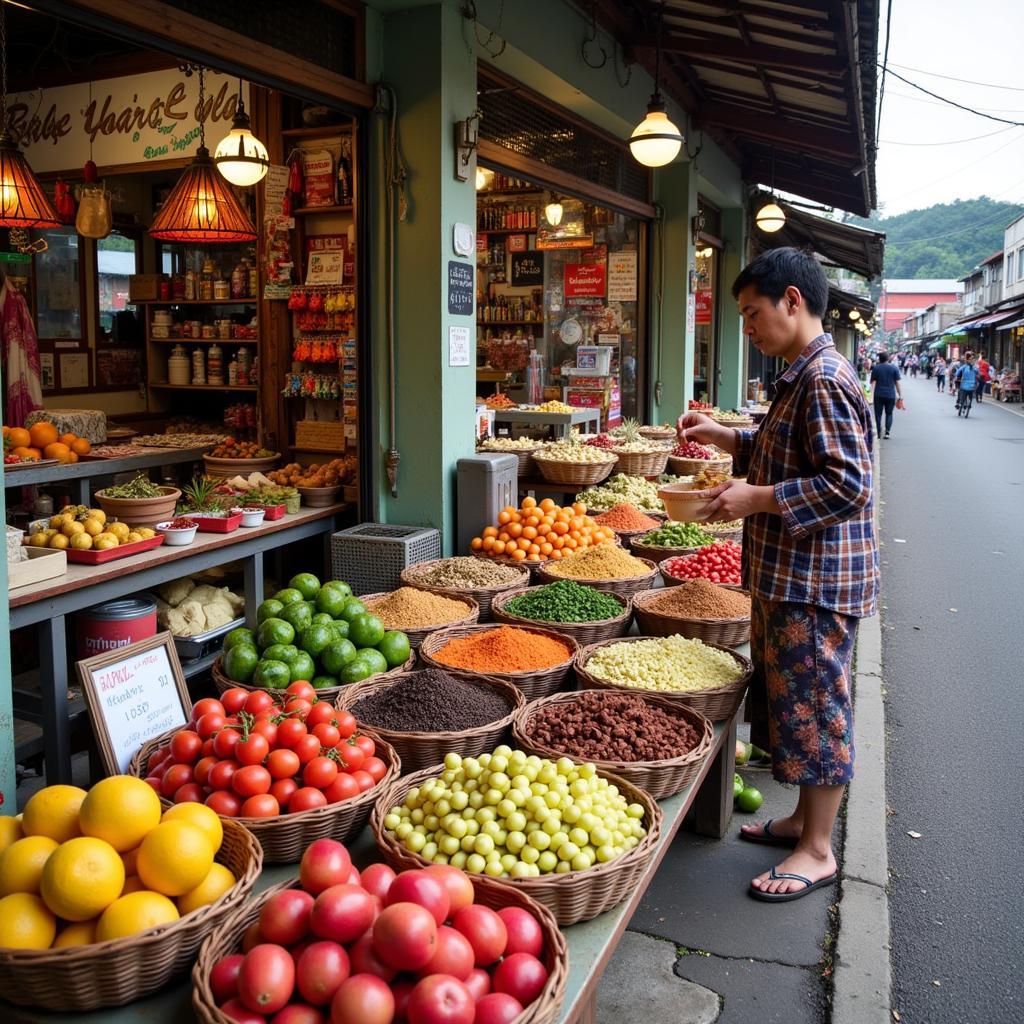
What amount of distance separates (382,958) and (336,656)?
6.41 ft

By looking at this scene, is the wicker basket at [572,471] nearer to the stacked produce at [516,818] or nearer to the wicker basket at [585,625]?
the wicker basket at [585,625]

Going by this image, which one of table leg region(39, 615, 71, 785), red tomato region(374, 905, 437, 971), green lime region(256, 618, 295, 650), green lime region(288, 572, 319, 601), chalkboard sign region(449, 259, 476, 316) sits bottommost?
table leg region(39, 615, 71, 785)

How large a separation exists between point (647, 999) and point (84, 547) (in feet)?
10.6

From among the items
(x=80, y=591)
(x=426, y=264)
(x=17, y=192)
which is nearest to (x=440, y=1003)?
(x=80, y=591)

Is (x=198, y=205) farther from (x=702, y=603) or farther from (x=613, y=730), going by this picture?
(x=613, y=730)

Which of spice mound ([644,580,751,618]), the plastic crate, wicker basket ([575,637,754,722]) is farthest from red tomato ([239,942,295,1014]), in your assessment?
the plastic crate

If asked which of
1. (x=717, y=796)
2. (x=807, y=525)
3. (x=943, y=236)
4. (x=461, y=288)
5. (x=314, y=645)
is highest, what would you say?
(x=943, y=236)

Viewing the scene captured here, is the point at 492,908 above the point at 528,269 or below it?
below

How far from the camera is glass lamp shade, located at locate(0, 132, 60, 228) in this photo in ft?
22.5

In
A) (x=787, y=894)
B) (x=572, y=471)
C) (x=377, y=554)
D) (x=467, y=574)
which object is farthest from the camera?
(x=572, y=471)

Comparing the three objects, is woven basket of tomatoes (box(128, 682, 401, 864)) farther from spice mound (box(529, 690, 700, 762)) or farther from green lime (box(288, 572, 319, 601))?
green lime (box(288, 572, 319, 601))

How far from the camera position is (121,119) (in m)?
8.62

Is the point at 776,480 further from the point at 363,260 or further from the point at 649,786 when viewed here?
the point at 363,260

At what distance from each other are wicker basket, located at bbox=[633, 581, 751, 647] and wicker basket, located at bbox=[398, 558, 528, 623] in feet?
2.67
